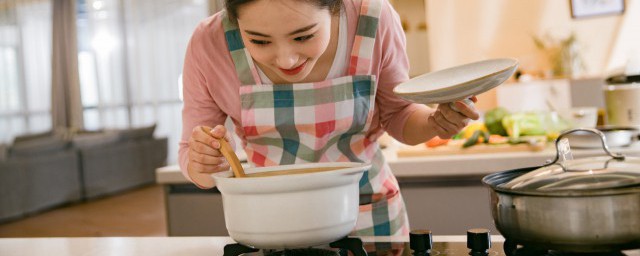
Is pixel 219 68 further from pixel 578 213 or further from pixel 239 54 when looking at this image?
pixel 578 213

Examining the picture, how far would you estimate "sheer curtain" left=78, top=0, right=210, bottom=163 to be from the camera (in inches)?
357

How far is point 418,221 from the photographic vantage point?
194 centimetres

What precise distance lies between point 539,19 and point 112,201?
4632 mm

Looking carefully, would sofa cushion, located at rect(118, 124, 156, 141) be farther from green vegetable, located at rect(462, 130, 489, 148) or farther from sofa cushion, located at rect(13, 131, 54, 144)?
green vegetable, located at rect(462, 130, 489, 148)

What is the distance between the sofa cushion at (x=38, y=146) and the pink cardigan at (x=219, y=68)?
5.75 m

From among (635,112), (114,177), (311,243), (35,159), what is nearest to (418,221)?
(635,112)

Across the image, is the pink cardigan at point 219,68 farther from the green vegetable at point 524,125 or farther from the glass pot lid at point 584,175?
the green vegetable at point 524,125

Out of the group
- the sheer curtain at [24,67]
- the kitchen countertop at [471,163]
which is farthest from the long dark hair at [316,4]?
the sheer curtain at [24,67]

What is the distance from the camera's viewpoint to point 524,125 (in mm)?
2236

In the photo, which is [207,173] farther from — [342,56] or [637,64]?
[637,64]

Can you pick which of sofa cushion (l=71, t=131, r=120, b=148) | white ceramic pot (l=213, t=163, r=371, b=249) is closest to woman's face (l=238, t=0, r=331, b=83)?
white ceramic pot (l=213, t=163, r=371, b=249)

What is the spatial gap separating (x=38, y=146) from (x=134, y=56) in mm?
2974

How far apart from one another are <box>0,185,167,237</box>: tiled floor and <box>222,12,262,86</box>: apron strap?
Answer: 12.5 feet

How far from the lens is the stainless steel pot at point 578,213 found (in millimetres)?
645
